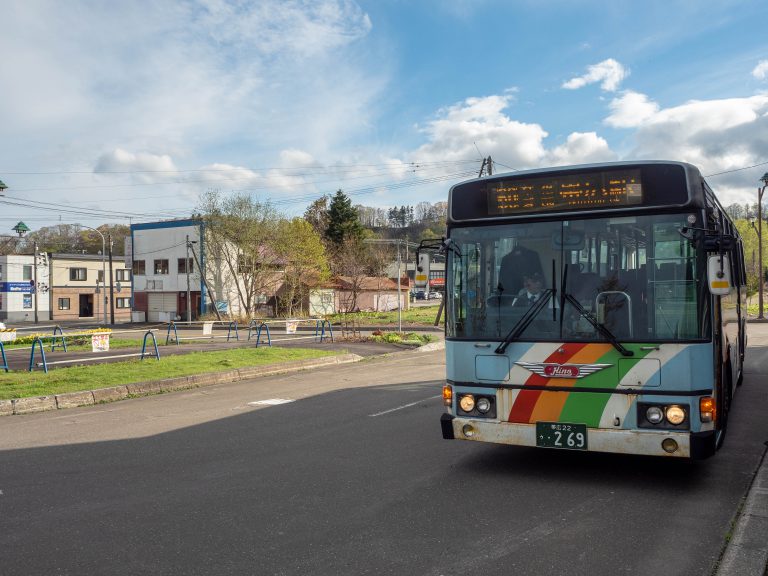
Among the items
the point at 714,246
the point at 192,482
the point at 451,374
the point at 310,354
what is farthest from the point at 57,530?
the point at 310,354

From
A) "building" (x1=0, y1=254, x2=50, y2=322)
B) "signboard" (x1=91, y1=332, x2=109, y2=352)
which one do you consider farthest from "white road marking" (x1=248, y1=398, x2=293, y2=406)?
"building" (x1=0, y1=254, x2=50, y2=322)

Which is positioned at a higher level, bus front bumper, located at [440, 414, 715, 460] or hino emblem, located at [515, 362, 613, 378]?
hino emblem, located at [515, 362, 613, 378]

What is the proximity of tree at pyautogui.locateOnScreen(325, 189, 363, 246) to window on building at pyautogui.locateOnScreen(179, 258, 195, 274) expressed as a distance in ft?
63.6

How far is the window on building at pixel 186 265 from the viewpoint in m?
57.3

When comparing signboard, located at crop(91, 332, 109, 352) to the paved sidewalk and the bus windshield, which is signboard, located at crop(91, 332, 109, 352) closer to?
the bus windshield

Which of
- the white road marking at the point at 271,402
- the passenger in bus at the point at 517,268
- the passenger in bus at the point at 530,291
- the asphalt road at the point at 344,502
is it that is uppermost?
the passenger in bus at the point at 517,268

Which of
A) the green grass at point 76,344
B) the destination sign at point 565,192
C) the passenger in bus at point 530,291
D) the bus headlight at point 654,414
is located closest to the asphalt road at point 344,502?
the bus headlight at point 654,414

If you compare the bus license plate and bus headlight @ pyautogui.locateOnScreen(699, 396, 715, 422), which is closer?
bus headlight @ pyautogui.locateOnScreen(699, 396, 715, 422)

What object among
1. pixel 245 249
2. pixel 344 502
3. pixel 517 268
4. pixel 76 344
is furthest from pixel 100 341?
pixel 245 249

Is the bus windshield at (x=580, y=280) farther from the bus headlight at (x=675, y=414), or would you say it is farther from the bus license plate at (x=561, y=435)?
the bus license plate at (x=561, y=435)

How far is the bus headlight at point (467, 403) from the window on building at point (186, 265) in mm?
53384

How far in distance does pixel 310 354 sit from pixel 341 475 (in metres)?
13.8

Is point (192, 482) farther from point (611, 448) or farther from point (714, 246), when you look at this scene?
point (714, 246)

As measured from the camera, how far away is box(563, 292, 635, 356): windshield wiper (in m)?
5.79
